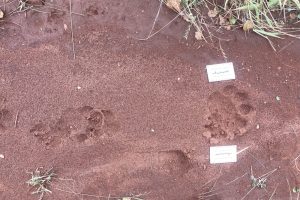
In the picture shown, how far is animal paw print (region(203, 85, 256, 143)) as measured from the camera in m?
2.41

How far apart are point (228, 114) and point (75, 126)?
29.4 inches

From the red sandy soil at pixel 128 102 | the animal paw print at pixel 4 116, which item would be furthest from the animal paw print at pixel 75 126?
the animal paw print at pixel 4 116

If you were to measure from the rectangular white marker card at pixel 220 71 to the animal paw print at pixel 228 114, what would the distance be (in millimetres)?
57

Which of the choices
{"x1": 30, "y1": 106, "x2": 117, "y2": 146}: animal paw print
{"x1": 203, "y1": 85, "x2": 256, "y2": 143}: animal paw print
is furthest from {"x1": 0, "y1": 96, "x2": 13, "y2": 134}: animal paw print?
{"x1": 203, "y1": 85, "x2": 256, "y2": 143}: animal paw print

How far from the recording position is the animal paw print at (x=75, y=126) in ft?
7.77

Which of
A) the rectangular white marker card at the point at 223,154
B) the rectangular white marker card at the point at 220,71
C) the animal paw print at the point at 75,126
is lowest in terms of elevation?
the rectangular white marker card at the point at 223,154

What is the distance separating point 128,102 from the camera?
2.39m

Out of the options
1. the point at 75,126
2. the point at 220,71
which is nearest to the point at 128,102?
the point at 75,126

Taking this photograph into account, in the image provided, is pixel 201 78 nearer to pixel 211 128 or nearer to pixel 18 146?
pixel 211 128

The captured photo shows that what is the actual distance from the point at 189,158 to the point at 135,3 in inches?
31.6

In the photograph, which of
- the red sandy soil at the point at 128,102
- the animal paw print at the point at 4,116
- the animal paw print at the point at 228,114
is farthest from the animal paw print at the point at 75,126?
the animal paw print at the point at 228,114

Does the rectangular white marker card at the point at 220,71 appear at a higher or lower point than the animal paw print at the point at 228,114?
higher

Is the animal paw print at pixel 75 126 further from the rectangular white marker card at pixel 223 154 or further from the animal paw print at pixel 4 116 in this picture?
the rectangular white marker card at pixel 223 154

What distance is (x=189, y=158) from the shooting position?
2.43 metres
